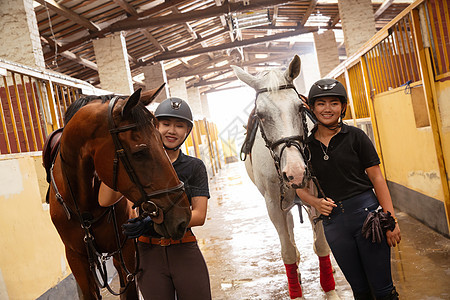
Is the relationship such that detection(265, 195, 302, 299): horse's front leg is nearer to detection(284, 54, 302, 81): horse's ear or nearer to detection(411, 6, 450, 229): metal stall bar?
→ detection(284, 54, 302, 81): horse's ear

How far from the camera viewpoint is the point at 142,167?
1.57m

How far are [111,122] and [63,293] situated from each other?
8.84ft

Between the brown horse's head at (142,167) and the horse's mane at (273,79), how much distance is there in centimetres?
108

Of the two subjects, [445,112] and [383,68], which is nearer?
[445,112]

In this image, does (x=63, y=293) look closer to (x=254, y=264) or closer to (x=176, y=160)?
(x=254, y=264)

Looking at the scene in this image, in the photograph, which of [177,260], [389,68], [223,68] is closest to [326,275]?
[177,260]

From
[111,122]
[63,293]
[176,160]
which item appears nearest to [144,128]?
[111,122]

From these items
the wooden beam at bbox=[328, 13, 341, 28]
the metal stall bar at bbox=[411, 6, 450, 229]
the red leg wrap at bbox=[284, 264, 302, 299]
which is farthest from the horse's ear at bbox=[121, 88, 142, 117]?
the wooden beam at bbox=[328, 13, 341, 28]

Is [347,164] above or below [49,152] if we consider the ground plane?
below

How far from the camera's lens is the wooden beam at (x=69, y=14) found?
7.39 meters

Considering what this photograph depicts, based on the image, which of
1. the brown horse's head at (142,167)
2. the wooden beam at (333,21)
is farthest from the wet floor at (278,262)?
the wooden beam at (333,21)

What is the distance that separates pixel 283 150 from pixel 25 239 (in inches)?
90.9

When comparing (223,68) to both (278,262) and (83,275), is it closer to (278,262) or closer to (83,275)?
(278,262)

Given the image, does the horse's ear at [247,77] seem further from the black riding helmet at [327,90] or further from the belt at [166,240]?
the belt at [166,240]
